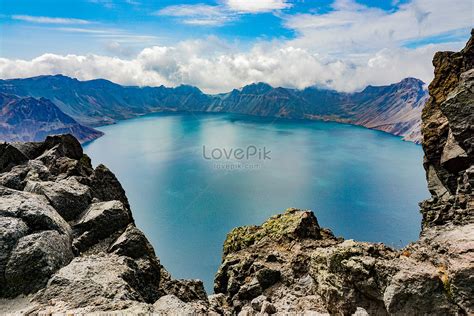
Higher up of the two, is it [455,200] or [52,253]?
[455,200]

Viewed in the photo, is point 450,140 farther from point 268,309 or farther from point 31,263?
point 31,263

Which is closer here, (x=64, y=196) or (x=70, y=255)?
(x=70, y=255)

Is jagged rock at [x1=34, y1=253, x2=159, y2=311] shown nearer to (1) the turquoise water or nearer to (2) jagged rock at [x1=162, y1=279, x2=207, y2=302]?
(2) jagged rock at [x1=162, y1=279, x2=207, y2=302]

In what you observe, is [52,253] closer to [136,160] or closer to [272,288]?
[272,288]

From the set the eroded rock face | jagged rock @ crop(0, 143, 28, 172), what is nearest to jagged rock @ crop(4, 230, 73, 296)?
jagged rock @ crop(0, 143, 28, 172)

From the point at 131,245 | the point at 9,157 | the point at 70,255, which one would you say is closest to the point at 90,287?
the point at 70,255

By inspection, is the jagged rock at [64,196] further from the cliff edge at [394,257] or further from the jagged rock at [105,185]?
the cliff edge at [394,257]

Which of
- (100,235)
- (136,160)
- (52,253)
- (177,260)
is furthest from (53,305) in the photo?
(136,160)
